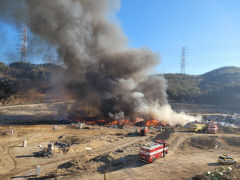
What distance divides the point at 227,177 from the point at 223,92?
296ft

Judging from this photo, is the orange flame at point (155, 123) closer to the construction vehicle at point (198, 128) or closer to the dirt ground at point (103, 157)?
the construction vehicle at point (198, 128)

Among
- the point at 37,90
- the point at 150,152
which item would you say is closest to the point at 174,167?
the point at 150,152

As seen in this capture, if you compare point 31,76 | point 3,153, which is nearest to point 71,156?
point 3,153

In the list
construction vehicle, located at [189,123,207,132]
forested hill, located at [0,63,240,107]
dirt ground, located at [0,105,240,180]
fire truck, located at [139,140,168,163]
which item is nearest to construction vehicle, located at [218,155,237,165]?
dirt ground, located at [0,105,240,180]

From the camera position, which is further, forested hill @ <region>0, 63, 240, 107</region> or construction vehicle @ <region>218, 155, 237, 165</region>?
forested hill @ <region>0, 63, 240, 107</region>

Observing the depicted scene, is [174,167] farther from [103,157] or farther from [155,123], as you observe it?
[155,123]

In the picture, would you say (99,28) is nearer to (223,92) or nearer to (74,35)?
(74,35)

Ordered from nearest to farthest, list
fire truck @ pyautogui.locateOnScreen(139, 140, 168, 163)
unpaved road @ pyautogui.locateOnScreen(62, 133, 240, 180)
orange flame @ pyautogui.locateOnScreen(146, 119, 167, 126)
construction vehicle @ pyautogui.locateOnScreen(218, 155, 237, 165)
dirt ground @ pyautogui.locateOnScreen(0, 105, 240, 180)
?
unpaved road @ pyautogui.locateOnScreen(62, 133, 240, 180)
dirt ground @ pyautogui.locateOnScreen(0, 105, 240, 180)
fire truck @ pyautogui.locateOnScreen(139, 140, 168, 163)
construction vehicle @ pyautogui.locateOnScreen(218, 155, 237, 165)
orange flame @ pyautogui.locateOnScreen(146, 119, 167, 126)

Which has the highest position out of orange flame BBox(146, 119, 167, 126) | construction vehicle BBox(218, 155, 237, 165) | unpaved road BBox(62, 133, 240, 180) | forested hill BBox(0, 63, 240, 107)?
forested hill BBox(0, 63, 240, 107)

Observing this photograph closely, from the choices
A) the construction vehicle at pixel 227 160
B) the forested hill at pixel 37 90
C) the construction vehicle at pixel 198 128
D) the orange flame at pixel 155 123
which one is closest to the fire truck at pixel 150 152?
the construction vehicle at pixel 227 160

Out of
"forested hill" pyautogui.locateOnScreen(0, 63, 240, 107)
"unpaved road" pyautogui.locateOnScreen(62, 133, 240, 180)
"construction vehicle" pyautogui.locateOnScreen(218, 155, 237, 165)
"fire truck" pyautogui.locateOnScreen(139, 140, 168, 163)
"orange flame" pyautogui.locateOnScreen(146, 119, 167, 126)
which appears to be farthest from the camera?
"forested hill" pyautogui.locateOnScreen(0, 63, 240, 107)

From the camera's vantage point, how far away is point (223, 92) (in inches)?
3556

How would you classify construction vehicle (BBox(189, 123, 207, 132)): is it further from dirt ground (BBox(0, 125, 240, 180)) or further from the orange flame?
the orange flame

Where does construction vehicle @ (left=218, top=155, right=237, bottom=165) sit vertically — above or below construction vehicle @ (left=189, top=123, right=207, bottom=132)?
below
